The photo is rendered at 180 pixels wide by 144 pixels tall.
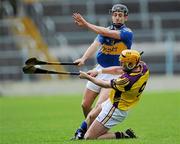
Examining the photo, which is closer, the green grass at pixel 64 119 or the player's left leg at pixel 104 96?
the player's left leg at pixel 104 96

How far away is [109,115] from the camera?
13.7m

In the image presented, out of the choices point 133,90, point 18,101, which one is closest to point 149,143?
Result: point 133,90

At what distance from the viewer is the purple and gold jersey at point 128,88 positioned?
13406 mm

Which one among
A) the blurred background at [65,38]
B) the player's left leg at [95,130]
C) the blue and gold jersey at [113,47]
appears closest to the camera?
the player's left leg at [95,130]

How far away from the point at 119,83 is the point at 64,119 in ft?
25.6

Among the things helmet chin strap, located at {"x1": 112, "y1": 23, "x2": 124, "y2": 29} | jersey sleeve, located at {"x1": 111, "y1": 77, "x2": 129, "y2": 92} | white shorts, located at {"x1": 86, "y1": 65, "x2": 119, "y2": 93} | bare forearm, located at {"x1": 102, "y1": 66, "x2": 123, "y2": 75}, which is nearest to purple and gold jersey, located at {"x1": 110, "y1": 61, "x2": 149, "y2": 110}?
jersey sleeve, located at {"x1": 111, "y1": 77, "x2": 129, "y2": 92}

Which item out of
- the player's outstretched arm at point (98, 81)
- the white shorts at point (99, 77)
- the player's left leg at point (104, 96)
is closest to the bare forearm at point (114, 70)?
the white shorts at point (99, 77)

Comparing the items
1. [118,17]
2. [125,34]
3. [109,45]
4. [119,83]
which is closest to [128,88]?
[119,83]

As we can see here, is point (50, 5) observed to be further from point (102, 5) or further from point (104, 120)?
point (104, 120)

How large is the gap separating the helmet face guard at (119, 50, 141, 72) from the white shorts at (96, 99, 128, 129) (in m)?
0.76

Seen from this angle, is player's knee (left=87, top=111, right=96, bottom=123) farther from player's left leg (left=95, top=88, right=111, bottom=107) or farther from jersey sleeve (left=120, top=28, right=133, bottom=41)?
jersey sleeve (left=120, top=28, right=133, bottom=41)

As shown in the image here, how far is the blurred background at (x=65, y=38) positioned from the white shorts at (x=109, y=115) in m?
20.2

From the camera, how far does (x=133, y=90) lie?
44.5 feet

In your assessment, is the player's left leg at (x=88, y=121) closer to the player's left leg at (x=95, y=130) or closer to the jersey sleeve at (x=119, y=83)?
the player's left leg at (x=95, y=130)
